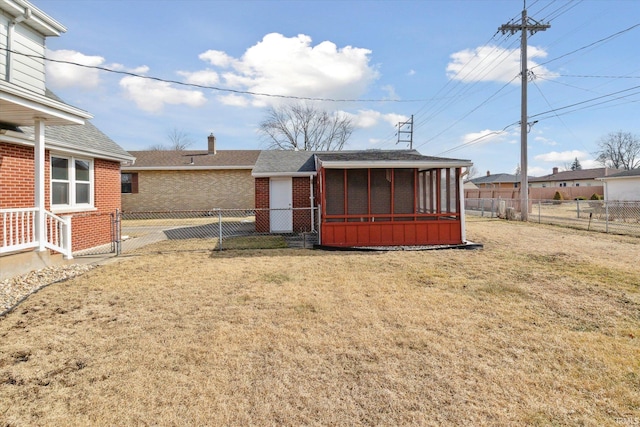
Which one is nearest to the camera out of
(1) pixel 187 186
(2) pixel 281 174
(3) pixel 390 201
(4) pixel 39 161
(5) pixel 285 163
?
(4) pixel 39 161

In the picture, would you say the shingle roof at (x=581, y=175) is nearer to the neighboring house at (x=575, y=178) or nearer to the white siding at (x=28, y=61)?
the neighboring house at (x=575, y=178)

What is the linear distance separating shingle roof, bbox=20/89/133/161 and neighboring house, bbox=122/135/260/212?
32.2 ft

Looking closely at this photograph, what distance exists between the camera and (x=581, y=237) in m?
11.3

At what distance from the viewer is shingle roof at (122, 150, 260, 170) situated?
20531 millimetres

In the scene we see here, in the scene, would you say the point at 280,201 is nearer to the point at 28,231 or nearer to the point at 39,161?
the point at 39,161

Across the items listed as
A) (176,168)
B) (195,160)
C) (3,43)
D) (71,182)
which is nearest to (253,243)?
(71,182)

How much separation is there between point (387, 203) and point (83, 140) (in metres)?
8.80

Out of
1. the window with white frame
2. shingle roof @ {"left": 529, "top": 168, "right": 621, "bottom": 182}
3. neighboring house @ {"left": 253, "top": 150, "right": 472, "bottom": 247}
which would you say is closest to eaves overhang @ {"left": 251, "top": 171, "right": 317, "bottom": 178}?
neighboring house @ {"left": 253, "top": 150, "right": 472, "bottom": 247}

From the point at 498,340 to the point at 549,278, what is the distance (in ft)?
11.1

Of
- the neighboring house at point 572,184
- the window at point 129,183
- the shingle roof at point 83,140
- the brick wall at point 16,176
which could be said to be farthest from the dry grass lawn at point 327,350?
the neighboring house at point 572,184

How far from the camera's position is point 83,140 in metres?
9.26

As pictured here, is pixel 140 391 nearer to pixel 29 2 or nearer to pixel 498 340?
pixel 498 340

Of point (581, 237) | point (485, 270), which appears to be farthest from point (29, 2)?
point (581, 237)

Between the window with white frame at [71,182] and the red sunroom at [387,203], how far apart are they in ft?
21.5
